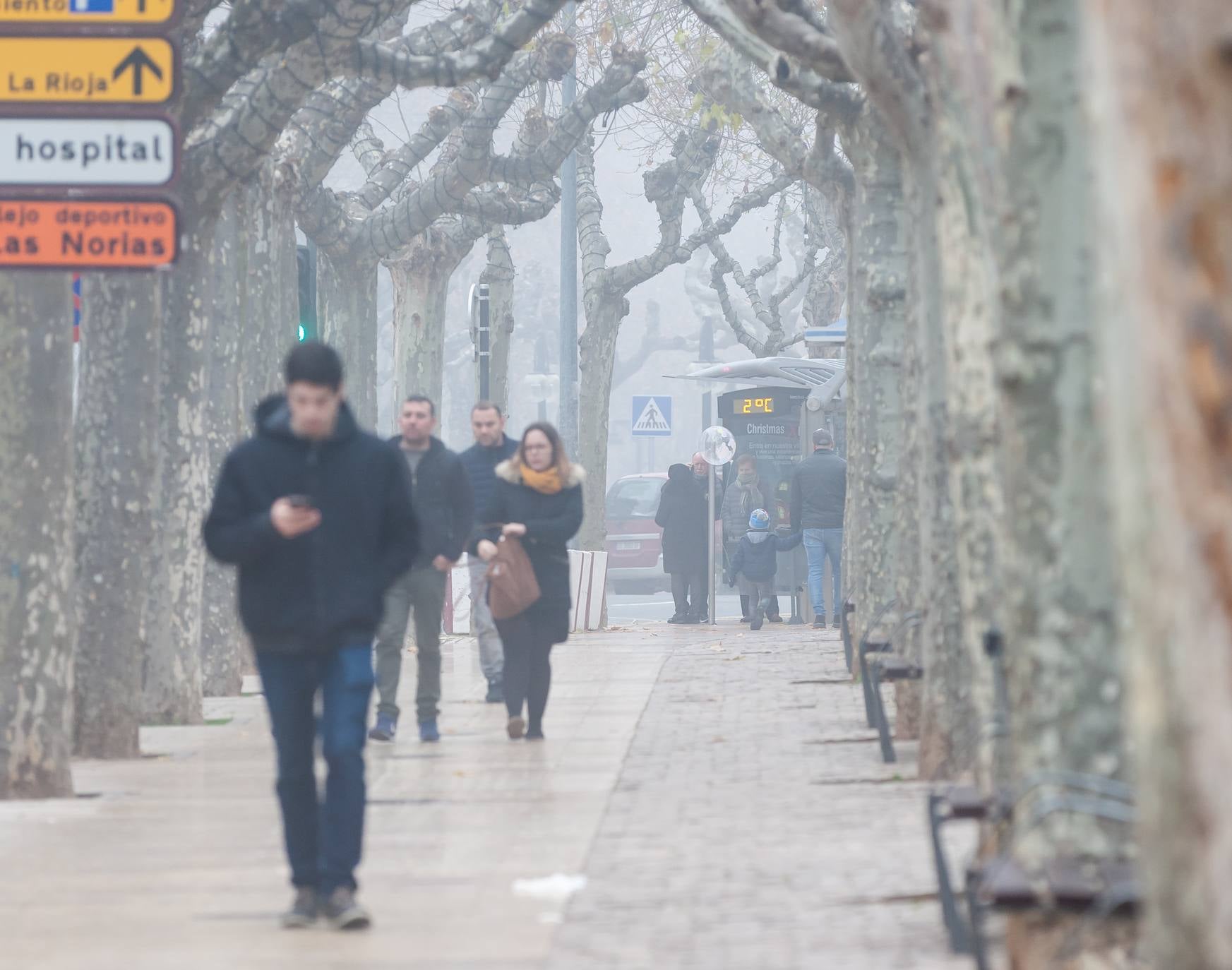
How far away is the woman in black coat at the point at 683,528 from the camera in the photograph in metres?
25.5

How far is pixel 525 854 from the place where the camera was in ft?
26.0

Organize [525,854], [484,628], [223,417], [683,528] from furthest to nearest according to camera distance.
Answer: [683,528]
[223,417]
[484,628]
[525,854]

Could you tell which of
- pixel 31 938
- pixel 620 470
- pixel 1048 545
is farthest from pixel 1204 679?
pixel 620 470

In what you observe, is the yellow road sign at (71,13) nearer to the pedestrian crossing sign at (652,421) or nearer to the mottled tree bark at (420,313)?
the mottled tree bark at (420,313)

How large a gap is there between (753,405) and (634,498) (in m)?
8.42

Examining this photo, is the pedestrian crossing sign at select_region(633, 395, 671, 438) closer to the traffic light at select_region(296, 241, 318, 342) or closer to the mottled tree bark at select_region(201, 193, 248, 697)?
the traffic light at select_region(296, 241, 318, 342)

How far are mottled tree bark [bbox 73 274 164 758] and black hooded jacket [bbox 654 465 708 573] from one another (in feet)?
46.2

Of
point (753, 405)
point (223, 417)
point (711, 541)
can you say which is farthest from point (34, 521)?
point (753, 405)

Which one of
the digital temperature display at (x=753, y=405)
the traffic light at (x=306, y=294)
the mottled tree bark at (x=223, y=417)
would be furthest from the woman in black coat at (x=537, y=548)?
the digital temperature display at (x=753, y=405)

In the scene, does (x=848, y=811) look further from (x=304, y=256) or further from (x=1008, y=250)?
(x=304, y=256)

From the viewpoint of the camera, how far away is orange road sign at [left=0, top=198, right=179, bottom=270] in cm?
852

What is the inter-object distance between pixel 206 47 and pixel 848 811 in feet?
18.4

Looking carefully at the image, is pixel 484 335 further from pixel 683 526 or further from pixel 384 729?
pixel 384 729

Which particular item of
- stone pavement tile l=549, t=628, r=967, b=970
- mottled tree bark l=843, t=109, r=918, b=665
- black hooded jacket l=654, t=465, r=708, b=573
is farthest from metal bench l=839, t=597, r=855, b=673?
black hooded jacket l=654, t=465, r=708, b=573
